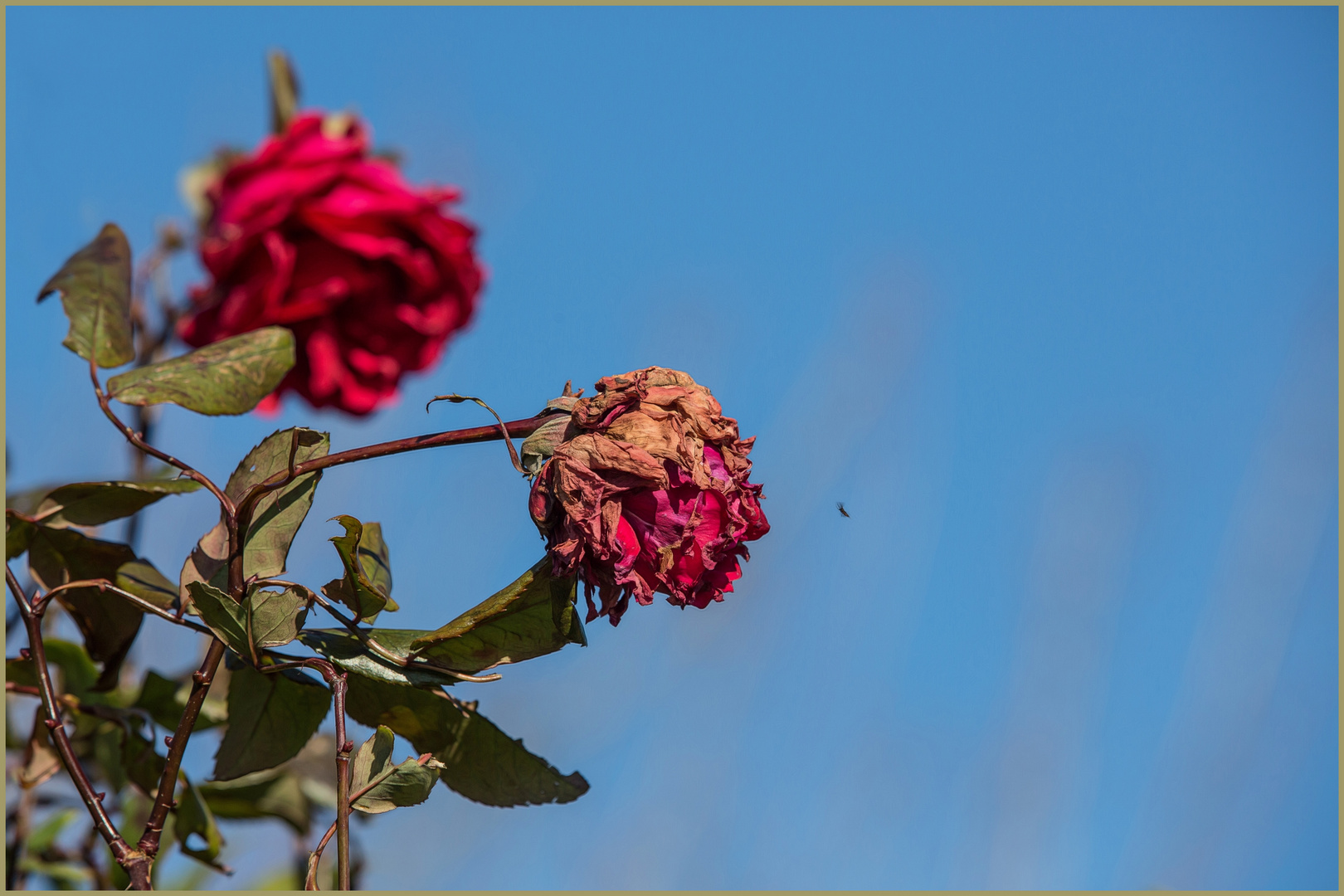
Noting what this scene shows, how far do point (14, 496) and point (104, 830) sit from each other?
0.31m

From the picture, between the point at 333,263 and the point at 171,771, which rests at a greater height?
the point at 333,263

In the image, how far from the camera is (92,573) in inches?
27.3

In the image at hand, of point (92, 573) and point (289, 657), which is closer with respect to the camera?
point (289, 657)

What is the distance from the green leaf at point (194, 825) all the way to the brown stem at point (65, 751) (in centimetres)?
17

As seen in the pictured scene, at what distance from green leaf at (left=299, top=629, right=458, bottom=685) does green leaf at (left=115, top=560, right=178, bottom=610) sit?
0.42 feet

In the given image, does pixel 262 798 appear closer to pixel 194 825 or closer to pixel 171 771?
pixel 194 825

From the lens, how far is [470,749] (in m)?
0.61

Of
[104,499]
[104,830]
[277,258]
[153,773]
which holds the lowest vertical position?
[104,830]

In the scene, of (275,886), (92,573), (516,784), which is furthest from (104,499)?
(275,886)

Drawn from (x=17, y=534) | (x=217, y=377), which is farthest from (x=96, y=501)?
(x=217, y=377)

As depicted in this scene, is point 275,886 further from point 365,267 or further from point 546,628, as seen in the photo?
point 546,628

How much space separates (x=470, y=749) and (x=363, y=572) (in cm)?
11

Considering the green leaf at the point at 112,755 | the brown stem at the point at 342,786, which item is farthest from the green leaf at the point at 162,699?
the brown stem at the point at 342,786

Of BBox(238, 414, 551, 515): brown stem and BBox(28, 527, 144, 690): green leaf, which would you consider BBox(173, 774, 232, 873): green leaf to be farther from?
BBox(238, 414, 551, 515): brown stem
